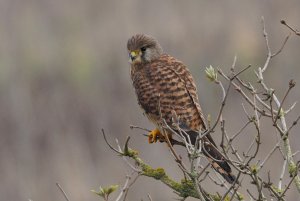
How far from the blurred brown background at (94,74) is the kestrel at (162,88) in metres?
3.09

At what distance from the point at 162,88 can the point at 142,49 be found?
455 millimetres

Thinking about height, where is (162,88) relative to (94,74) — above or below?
above

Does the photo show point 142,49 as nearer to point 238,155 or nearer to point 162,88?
point 162,88

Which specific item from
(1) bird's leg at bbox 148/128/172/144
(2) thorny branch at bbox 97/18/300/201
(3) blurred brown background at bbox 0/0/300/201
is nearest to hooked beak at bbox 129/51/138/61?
(1) bird's leg at bbox 148/128/172/144

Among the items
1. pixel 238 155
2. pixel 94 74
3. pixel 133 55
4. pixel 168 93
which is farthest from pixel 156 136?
pixel 94 74

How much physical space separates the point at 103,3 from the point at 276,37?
2070 mm

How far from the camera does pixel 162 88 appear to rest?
4.87 m

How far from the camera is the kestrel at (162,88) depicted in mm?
4680

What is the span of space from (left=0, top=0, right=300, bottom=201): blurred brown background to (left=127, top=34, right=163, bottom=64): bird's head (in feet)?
9.99

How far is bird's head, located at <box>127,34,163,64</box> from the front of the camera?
5.18 metres

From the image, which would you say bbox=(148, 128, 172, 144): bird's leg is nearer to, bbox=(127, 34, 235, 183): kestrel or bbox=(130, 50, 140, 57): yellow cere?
bbox=(127, 34, 235, 183): kestrel

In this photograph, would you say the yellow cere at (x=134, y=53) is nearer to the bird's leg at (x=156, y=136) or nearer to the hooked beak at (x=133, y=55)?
the hooked beak at (x=133, y=55)

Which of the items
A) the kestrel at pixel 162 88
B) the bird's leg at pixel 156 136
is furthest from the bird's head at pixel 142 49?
the bird's leg at pixel 156 136

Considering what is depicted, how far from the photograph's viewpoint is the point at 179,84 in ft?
15.8
